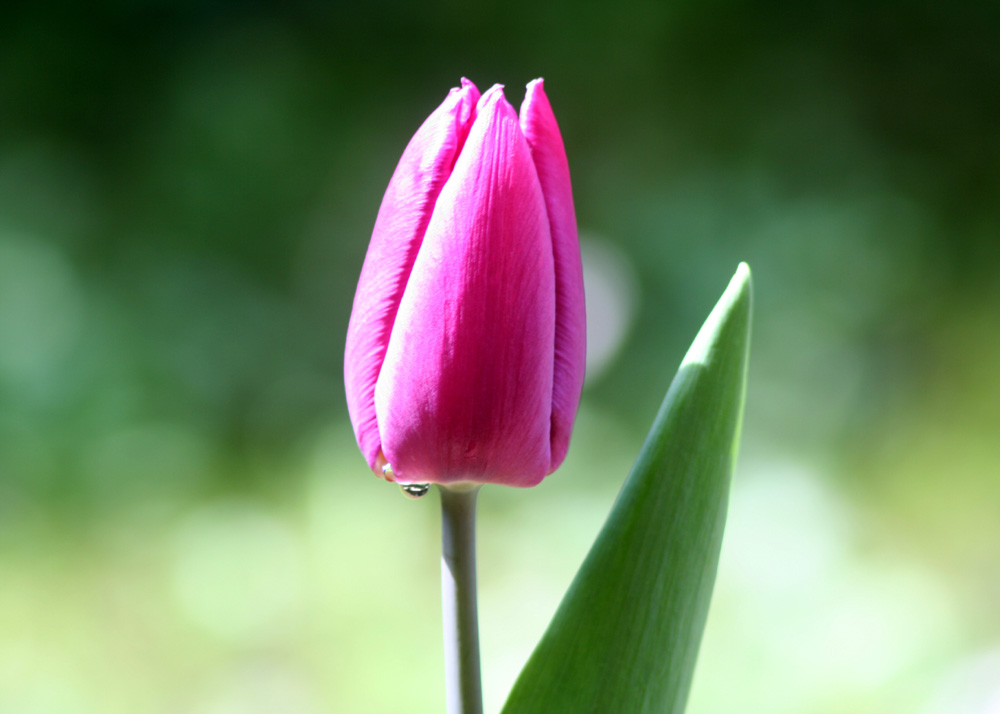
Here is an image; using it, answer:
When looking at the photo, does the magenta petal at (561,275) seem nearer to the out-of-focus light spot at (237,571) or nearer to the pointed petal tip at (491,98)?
the pointed petal tip at (491,98)

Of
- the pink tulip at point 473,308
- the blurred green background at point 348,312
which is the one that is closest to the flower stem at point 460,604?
the pink tulip at point 473,308

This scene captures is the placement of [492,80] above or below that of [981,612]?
above

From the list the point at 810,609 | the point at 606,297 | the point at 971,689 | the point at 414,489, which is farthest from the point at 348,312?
the point at 414,489

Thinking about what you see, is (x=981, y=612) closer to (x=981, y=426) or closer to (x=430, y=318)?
(x=981, y=426)

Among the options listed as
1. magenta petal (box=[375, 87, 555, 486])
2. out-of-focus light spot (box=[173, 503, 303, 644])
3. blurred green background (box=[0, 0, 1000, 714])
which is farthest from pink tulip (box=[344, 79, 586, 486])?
out-of-focus light spot (box=[173, 503, 303, 644])

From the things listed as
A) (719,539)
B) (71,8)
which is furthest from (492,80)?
(719,539)

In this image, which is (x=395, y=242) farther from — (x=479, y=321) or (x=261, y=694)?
(x=261, y=694)
